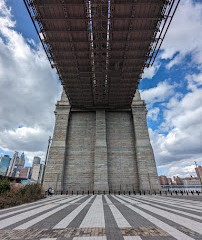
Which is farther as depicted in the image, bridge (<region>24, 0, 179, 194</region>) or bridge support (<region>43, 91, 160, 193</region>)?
bridge support (<region>43, 91, 160, 193</region>)

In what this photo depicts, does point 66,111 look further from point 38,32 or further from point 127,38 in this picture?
point 127,38

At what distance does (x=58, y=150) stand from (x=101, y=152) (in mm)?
9252

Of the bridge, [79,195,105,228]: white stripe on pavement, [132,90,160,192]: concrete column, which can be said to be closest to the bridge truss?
the bridge

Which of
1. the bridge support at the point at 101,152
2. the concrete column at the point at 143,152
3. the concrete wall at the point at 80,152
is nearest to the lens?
the concrete column at the point at 143,152

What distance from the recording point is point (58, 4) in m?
16.4

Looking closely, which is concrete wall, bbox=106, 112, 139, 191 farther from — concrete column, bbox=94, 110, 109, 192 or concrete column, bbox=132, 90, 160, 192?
concrete column, bbox=94, 110, 109, 192

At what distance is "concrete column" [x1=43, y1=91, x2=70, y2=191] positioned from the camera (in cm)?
2677

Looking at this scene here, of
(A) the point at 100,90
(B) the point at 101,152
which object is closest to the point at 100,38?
(A) the point at 100,90

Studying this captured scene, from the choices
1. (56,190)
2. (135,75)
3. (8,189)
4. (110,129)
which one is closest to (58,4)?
(135,75)

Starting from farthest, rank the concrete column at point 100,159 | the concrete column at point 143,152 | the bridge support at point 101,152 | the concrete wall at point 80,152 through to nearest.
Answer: the concrete wall at point 80,152 < the bridge support at point 101,152 < the concrete column at point 143,152 < the concrete column at point 100,159

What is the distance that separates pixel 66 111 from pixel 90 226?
102 feet

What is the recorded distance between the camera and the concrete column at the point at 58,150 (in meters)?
26.8

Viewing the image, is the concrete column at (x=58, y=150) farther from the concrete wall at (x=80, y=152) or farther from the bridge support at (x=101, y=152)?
the concrete wall at (x=80, y=152)

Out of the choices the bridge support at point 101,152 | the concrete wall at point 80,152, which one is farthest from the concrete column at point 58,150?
the concrete wall at point 80,152
